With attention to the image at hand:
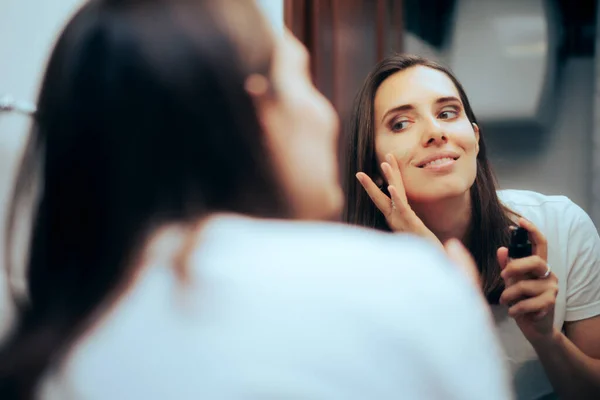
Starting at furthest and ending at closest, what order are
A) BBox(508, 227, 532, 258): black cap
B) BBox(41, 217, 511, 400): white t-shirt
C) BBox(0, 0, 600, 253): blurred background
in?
BBox(0, 0, 600, 253): blurred background, BBox(508, 227, 532, 258): black cap, BBox(41, 217, 511, 400): white t-shirt

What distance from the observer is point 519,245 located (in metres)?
0.65

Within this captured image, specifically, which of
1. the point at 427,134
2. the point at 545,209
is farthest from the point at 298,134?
the point at 545,209

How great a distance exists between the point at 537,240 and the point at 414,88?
222 mm

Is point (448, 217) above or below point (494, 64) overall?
below

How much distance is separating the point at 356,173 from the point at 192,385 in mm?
435

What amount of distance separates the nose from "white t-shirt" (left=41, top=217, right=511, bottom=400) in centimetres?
37

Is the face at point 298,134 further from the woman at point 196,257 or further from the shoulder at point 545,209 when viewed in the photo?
the shoulder at point 545,209

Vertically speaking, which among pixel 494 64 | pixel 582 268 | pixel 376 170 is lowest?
pixel 582 268

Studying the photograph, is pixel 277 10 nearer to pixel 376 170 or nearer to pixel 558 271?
pixel 376 170

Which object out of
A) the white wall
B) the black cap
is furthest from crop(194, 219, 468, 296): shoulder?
the white wall

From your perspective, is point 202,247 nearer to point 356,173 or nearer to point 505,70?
point 356,173

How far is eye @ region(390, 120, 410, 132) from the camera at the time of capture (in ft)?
2.43

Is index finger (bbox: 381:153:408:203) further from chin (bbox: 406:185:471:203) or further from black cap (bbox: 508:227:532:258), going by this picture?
black cap (bbox: 508:227:532:258)

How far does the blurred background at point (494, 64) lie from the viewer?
751mm
